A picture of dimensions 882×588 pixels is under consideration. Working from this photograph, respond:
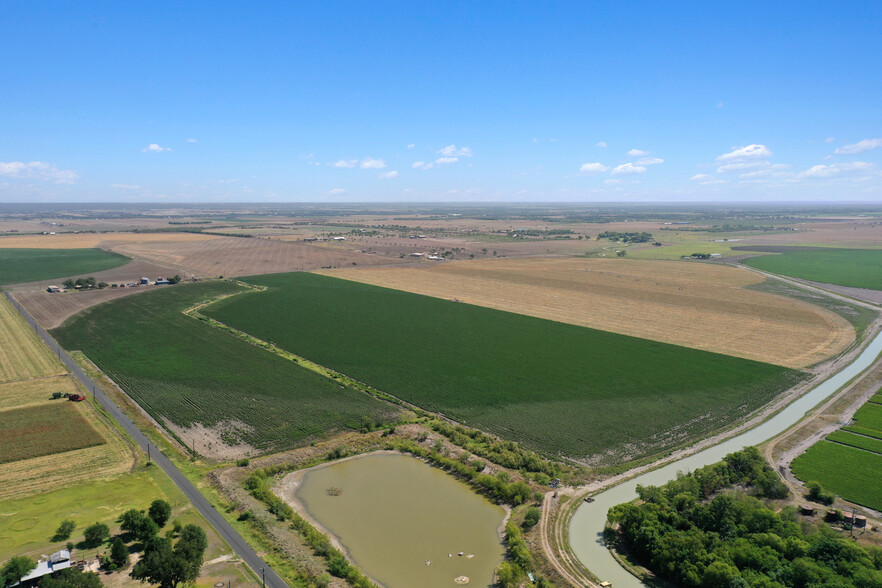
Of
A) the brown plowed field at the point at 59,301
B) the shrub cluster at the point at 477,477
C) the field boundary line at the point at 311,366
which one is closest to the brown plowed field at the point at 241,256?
the brown plowed field at the point at 59,301

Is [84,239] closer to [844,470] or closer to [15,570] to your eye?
[15,570]

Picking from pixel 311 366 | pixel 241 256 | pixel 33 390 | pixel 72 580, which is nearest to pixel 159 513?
pixel 72 580

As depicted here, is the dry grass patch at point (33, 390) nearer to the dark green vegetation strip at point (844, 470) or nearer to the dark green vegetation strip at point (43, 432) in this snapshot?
the dark green vegetation strip at point (43, 432)

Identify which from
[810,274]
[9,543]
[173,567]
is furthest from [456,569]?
[810,274]

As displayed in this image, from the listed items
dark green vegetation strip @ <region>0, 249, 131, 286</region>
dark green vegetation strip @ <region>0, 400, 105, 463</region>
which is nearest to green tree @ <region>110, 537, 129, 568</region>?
dark green vegetation strip @ <region>0, 400, 105, 463</region>

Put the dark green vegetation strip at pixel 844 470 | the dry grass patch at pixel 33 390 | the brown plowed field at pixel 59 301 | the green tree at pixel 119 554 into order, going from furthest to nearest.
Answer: the brown plowed field at pixel 59 301 < the dry grass patch at pixel 33 390 < the dark green vegetation strip at pixel 844 470 < the green tree at pixel 119 554

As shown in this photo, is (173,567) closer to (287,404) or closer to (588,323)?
(287,404)

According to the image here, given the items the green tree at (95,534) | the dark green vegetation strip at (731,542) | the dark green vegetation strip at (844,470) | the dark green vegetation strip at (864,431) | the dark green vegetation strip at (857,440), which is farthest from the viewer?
the dark green vegetation strip at (864,431)
